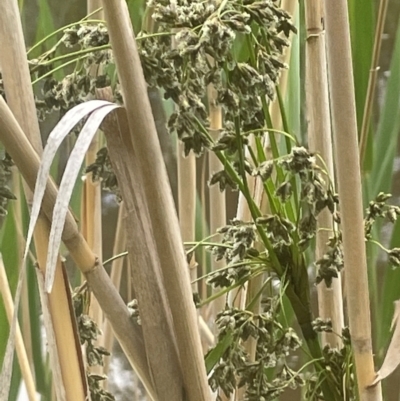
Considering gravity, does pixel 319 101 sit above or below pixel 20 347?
above

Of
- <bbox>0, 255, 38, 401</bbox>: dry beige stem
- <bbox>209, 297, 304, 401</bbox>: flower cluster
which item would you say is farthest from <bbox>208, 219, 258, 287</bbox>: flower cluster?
<bbox>0, 255, 38, 401</bbox>: dry beige stem

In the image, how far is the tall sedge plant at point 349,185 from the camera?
0.33 metres

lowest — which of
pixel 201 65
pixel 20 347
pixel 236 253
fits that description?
pixel 20 347

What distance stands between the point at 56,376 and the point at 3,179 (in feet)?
0.37

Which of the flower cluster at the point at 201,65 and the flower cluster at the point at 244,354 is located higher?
the flower cluster at the point at 201,65

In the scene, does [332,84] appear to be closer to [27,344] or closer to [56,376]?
[56,376]

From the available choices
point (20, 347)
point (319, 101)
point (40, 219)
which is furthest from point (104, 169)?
point (20, 347)

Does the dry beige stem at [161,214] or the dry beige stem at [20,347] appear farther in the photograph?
the dry beige stem at [20,347]

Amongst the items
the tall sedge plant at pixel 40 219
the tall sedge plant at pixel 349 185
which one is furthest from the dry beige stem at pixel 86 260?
the tall sedge plant at pixel 349 185

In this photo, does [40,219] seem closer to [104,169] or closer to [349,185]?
[104,169]

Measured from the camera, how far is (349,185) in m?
0.35

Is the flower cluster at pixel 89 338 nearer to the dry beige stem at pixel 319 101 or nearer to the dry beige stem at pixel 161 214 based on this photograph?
the dry beige stem at pixel 161 214

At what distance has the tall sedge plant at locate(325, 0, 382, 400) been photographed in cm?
33

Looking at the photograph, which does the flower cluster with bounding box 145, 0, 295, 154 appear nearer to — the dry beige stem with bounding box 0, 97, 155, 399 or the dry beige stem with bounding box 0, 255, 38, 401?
the dry beige stem with bounding box 0, 97, 155, 399
